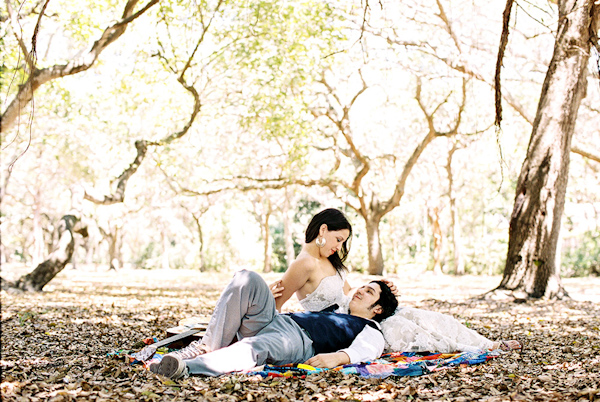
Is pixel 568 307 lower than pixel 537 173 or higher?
lower

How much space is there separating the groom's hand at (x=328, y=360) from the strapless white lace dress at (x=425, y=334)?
2.34ft

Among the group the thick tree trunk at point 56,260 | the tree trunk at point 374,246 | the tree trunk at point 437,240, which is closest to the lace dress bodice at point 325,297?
the thick tree trunk at point 56,260

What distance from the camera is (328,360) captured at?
3959 mm

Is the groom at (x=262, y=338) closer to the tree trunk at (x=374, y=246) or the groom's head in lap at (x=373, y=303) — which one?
the groom's head in lap at (x=373, y=303)

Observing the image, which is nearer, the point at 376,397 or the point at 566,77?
the point at 376,397

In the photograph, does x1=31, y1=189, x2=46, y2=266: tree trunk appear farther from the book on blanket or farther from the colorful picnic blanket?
the colorful picnic blanket

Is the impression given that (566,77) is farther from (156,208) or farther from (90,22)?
(156,208)

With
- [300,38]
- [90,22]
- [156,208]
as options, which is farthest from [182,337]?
[156,208]

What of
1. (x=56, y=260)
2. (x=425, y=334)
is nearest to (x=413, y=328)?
(x=425, y=334)

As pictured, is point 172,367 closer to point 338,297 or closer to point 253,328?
point 253,328

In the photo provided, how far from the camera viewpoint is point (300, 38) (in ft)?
41.4

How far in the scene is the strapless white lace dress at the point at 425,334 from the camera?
4586 mm

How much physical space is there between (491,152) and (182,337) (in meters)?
21.0

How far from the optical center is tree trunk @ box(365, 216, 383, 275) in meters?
18.8
